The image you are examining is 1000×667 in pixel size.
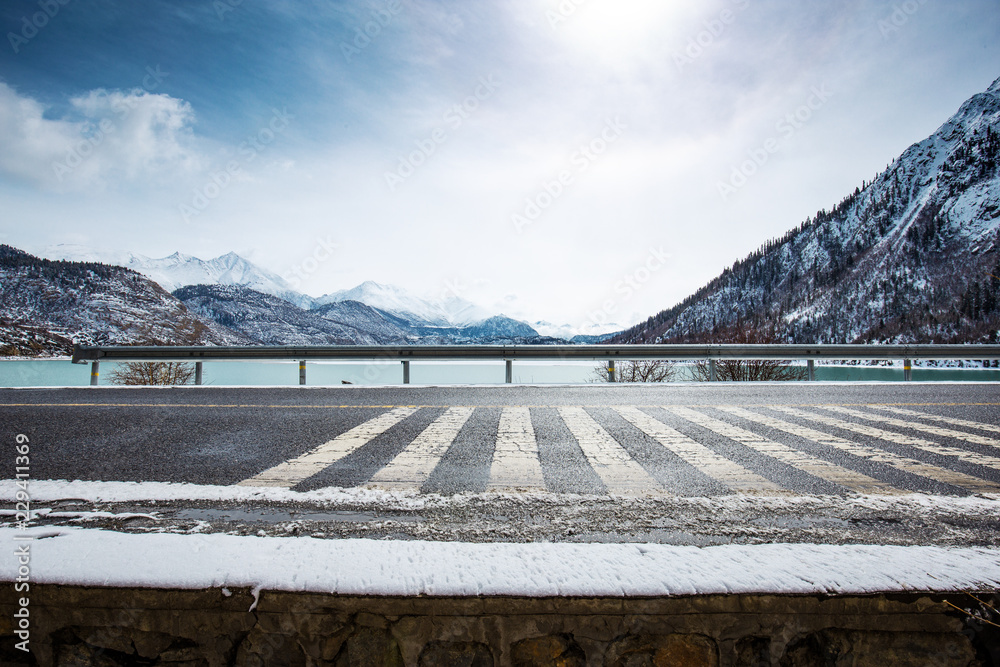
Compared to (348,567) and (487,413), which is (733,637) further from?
(487,413)

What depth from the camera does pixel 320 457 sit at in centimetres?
414

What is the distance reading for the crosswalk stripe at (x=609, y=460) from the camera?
3297mm

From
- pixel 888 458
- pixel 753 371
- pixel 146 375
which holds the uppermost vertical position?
pixel 146 375

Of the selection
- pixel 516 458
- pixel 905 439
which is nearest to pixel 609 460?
pixel 516 458

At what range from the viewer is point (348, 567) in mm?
1769

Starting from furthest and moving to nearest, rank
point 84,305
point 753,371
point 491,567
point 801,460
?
point 84,305, point 753,371, point 801,460, point 491,567

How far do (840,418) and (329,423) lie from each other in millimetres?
6225

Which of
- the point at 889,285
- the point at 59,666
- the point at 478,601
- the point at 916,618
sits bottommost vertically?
the point at 59,666

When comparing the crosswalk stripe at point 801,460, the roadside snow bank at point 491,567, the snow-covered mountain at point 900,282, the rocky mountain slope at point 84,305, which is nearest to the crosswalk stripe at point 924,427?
the crosswalk stripe at point 801,460

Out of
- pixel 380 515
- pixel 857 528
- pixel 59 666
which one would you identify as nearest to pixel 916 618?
pixel 857 528

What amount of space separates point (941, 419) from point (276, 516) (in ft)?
24.1

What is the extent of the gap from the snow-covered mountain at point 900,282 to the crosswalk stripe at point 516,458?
121 m

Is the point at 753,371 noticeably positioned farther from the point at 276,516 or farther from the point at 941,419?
the point at 276,516

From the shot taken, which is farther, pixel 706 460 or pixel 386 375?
pixel 386 375
